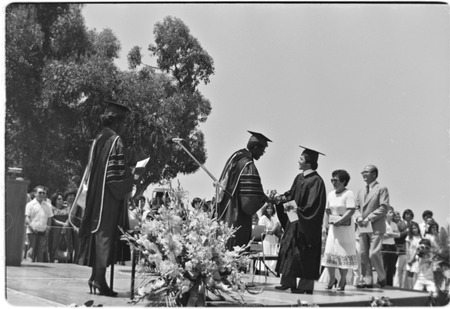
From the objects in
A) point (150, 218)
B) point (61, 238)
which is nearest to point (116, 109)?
point (150, 218)

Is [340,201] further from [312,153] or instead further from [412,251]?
[412,251]

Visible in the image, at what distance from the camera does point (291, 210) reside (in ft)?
34.8

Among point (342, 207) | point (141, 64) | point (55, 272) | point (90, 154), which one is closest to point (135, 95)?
point (141, 64)

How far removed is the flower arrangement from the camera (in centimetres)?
748

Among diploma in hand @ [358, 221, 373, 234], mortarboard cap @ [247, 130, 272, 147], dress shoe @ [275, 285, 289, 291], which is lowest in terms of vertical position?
dress shoe @ [275, 285, 289, 291]

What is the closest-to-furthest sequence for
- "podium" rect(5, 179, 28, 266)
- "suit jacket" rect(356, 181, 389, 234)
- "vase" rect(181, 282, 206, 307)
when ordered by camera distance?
1. "vase" rect(181, 282, 206, 307)
2. "podium" rect(5, 179, 28, 266)
3. "suit jacket" rect(356, 181, 389, 234)

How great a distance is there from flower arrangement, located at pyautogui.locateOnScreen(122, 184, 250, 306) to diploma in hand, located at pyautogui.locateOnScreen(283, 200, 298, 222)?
288 centimetres

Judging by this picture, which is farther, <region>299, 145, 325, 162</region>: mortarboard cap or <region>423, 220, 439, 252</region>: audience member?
<region>299, 145, 325, 162</region>: mortarboard cap

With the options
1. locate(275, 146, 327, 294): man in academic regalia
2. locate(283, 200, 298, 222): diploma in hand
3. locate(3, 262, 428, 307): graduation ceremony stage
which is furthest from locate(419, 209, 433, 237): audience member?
locate(283, 200, 298, 222): diploma in hand

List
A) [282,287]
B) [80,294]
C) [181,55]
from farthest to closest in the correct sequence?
[282,287] → [181,55] → [80,294]

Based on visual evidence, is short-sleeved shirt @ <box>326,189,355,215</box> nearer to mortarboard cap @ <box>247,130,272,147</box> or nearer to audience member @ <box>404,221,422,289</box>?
audience member @ <box>404,221,422,289</box>

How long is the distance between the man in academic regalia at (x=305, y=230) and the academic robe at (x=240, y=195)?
0.79m

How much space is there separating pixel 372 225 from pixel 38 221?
183 inches

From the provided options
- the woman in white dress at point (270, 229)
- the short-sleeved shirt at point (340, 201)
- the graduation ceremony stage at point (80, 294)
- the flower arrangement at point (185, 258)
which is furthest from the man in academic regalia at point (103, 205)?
the woman in white dress at point (270, 229)
